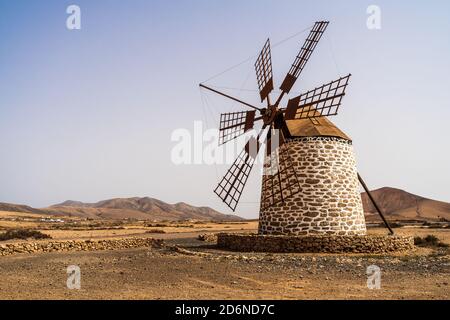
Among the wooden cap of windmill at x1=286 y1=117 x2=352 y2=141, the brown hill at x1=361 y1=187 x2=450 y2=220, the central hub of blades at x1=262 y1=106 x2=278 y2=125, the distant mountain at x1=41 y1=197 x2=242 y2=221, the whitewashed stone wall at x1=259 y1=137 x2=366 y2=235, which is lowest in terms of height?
the distant mountain at x1=41 y1=197 x2=242 y2=221

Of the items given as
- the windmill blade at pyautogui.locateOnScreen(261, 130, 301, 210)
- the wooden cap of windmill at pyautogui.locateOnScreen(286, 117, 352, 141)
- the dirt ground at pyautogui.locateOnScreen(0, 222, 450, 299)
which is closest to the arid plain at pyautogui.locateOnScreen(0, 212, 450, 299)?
the dirt ground at pyautogui.locateOnScreen(0, 222, 450, 299)

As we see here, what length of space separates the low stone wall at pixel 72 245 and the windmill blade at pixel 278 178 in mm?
6403

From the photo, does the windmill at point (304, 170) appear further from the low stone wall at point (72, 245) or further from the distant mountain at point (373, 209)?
the distant mountain at point (373, 209)

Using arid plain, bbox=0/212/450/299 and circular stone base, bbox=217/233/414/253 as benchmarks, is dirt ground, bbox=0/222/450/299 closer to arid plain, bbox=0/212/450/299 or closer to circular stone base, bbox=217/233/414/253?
arid plain, bbox=0/212/450/299

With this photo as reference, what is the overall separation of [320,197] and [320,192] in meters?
0.20

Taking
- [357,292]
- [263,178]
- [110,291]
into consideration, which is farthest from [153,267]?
[263,178]

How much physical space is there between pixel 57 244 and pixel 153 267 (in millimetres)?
8863

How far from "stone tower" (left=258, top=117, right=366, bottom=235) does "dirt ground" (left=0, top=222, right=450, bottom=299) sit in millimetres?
2236

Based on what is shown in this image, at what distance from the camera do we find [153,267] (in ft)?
40.7

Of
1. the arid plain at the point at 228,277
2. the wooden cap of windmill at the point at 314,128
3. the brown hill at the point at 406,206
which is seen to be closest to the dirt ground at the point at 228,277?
the arid plain at the point at 228,277

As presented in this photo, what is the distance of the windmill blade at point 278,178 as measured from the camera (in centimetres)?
1705

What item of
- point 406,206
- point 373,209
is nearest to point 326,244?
point 406,206

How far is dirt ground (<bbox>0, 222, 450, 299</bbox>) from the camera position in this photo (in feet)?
27.8
